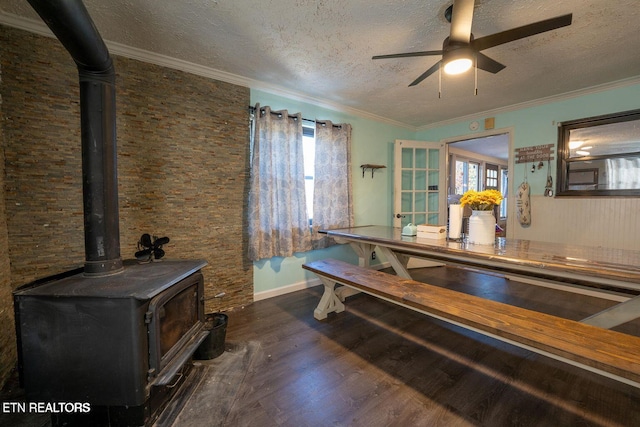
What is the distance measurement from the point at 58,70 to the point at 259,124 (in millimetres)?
1545

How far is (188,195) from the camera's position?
2383mm

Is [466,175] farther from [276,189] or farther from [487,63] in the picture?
[276,189]

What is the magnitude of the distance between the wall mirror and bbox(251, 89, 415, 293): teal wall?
6.99 feet

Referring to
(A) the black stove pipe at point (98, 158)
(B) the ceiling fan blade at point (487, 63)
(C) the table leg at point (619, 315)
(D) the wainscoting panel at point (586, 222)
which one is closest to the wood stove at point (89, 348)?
(A) the black stove pipe at point (98, 158)

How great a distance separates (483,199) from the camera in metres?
1.83

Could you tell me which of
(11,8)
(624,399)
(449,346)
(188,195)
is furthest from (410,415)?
(11,8)

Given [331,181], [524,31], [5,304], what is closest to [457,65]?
[524,31]

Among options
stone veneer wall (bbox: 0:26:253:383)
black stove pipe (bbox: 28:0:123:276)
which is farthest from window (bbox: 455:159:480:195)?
black stove pipe (bbox: 28:0:123:276)

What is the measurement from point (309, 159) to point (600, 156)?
3.43m

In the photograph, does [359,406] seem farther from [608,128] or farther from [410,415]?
[608,128]

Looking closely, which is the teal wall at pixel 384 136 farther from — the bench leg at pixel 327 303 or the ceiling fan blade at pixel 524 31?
the ceiling fan blade at pixel 524 31

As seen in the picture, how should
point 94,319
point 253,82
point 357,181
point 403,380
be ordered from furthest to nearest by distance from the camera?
point 357,181 < point 253,82 < point 403,380 < point 94,319

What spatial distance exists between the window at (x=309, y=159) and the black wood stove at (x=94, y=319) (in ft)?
6.63

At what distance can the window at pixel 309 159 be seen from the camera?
10.5 feet
